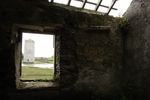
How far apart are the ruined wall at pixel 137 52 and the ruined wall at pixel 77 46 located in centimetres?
27

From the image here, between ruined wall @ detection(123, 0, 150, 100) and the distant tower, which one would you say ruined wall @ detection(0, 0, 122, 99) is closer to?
ruined wall @ detection(123, 0, 150, 100)

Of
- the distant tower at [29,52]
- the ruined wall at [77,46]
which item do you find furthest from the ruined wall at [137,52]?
the distant tower at [29,52]

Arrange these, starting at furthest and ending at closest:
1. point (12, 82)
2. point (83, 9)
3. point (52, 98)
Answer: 1. point (83, 9)
2. point (52, 98)
3. point (12, 82)

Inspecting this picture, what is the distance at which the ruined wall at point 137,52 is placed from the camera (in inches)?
193

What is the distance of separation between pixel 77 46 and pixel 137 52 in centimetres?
155

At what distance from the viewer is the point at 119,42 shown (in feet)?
18.6

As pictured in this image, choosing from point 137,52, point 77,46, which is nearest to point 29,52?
point 77,46

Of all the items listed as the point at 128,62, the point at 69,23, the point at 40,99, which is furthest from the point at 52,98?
the point at 128,62

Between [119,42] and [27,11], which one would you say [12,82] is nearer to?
[27,11]

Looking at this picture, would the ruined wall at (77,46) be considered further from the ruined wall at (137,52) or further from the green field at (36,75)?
the green field at (36,75)

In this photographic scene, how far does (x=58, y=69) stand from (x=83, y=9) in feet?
5.55

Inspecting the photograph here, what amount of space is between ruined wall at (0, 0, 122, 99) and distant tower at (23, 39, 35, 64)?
9.47 m

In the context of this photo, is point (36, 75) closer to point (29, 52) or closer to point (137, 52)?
point (137, 52)

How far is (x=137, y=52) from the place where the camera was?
17.1 feet
